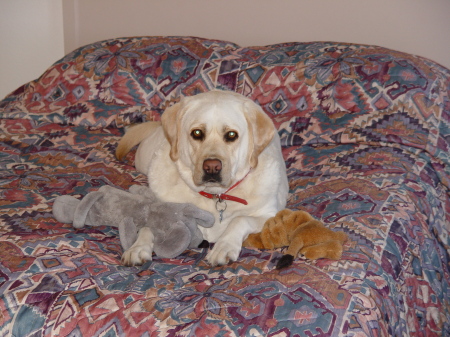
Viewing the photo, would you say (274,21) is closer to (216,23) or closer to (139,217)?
(216,23)

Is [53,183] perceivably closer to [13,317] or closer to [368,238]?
[13,317]

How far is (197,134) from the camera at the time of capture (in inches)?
102

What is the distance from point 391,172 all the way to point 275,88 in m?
1.14

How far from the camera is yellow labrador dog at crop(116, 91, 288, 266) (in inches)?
98.7

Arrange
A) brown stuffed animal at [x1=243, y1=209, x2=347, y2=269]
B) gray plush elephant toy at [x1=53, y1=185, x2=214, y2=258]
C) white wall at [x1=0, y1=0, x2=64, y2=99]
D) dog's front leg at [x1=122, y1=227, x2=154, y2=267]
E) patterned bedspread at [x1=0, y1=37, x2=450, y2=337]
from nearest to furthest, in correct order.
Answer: patterned bedspread at [x1=0, y1=37, x2=450, y2=337] → brown stuffed animal at [x1=243, y1=209, x2=347, y2=269] → dog's front leg at [x1=122, y1=227, x2=154, y2=267] → gray plush elephant toy at [x1=53, y1=185, x2=214, y2=258] → white wall at [x1=0, y1=0, x2=64, y2=99]

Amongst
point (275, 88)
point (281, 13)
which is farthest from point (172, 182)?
point (281, 13)

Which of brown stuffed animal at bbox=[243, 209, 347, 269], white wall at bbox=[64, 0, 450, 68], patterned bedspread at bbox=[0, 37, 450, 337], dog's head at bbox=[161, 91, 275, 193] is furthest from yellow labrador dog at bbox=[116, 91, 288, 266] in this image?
white wall at bbox=[64, 0, 450, 68]

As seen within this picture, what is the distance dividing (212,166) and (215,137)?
0.16 m

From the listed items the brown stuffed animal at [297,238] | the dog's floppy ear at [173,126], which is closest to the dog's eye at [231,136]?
the dog's floppy ear at [173,126]

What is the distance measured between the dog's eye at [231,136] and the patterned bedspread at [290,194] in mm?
509

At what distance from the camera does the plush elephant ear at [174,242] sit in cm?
232

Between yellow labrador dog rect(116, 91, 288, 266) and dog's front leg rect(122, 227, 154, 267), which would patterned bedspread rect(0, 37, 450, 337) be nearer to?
dog's front leg rect(122, 227, 154, 267)

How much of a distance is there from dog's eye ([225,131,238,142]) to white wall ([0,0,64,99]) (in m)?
3.94

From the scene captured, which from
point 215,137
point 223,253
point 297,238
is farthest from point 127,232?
point 297,238
